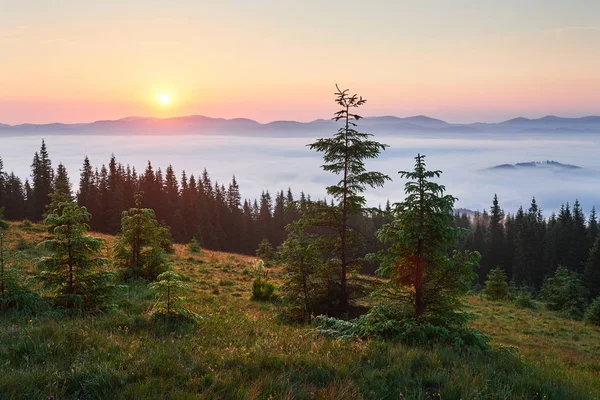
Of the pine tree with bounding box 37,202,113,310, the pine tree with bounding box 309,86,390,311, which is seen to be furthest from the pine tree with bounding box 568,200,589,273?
the pine tree with bounding box 37,202,113,310

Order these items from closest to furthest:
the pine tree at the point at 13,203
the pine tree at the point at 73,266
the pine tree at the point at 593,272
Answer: the pine tree at the point at 73,266, the pine tree at the point at 593,272, the pine tree at the point at 13,203

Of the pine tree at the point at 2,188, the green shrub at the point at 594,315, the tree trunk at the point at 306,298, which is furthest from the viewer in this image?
the pine tree at the point at 2,188

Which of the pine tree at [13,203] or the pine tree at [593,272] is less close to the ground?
the pine tree at [13,203]

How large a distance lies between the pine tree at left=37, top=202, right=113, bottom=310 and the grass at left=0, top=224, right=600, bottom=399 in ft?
1.99

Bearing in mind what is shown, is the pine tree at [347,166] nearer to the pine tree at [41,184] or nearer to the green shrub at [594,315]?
the green shrub at [594,315]

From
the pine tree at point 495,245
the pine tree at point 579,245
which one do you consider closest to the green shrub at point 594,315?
the pine tree at point 579,245

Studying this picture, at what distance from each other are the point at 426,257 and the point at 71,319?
8.07 meters

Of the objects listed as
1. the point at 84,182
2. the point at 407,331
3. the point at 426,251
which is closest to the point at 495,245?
the point at 426,251

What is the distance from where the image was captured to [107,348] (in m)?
5.95

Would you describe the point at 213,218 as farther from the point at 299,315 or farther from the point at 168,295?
the point at 168,295

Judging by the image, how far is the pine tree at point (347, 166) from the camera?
471 inches

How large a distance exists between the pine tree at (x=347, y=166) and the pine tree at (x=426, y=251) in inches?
142

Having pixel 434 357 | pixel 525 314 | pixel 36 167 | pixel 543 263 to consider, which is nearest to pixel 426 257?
pixel 434 357

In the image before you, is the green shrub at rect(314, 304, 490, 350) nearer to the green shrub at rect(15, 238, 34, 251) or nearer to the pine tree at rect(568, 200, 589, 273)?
the green shrub at rect(15, 238, 34, 251)
